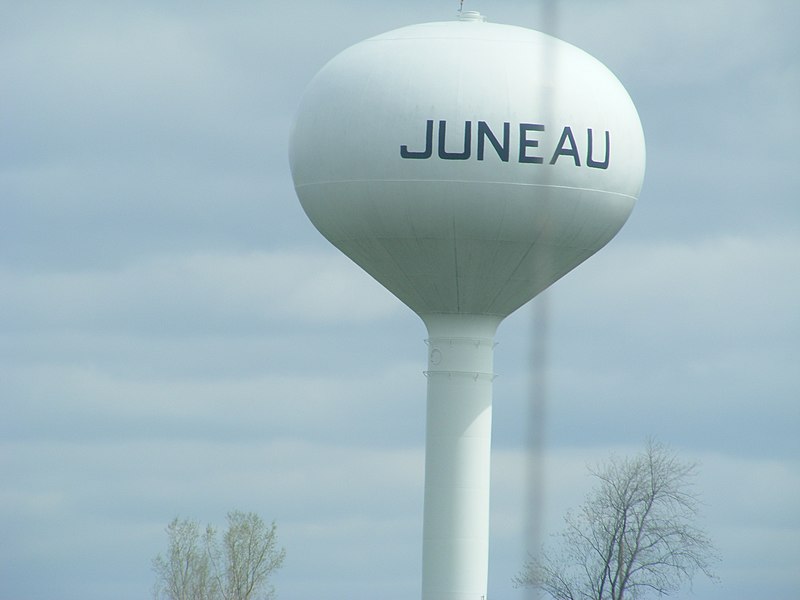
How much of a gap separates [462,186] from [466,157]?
0.44 metres

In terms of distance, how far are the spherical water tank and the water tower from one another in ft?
0.08

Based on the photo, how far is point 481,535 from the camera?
31609 mm

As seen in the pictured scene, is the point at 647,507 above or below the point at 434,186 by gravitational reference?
below

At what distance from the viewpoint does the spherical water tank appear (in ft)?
96.7

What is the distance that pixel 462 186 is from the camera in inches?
1163

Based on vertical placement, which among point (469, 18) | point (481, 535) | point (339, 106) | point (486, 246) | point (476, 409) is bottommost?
point (481, 535)

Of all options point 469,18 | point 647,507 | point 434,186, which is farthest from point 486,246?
point 647,507

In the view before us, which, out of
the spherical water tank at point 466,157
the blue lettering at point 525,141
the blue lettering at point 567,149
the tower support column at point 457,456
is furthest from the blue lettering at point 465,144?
the tower support column at point 457,456

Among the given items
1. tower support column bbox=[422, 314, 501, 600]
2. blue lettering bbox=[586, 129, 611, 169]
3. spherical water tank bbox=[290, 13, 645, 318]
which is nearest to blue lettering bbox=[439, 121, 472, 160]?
spherical water tank bbox=[290, 13, 645, 318]

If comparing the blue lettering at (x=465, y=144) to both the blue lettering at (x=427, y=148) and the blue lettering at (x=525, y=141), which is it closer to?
the blue lettering at (x=427, y=148)

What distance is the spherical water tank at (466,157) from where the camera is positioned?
29.5 meters

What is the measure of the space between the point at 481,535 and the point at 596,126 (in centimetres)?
673

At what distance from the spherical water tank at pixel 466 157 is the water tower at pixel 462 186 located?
3 centimetres

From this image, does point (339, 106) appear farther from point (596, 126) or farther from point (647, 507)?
point (647, 507)
